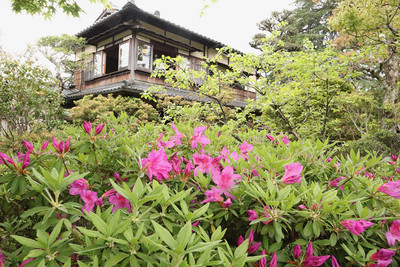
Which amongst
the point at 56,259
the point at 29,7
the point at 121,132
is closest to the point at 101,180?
the point at 121,132

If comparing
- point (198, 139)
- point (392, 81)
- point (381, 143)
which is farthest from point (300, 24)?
point (198, 139)

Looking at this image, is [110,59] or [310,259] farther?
[110,59]

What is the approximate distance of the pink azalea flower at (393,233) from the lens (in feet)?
2.89

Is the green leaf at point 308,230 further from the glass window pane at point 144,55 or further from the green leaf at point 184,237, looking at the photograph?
the glass window pane at point 144,55

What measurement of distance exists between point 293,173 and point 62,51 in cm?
1265

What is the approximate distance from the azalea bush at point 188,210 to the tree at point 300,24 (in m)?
18.0

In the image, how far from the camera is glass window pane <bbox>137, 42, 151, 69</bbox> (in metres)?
10.3

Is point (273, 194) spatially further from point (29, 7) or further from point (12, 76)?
point (12, 76)

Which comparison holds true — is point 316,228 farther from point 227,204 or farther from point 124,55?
point 124,55

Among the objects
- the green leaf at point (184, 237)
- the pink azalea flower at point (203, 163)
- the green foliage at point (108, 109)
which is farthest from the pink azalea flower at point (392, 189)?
the green foliage at point (108, 109)

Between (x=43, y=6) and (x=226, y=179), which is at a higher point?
(x=43, y=6)

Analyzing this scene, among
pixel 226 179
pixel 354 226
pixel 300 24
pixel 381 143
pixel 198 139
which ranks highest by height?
pixel 300 24

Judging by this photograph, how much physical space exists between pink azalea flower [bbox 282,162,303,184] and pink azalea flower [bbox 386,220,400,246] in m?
0.34

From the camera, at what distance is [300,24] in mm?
19844
